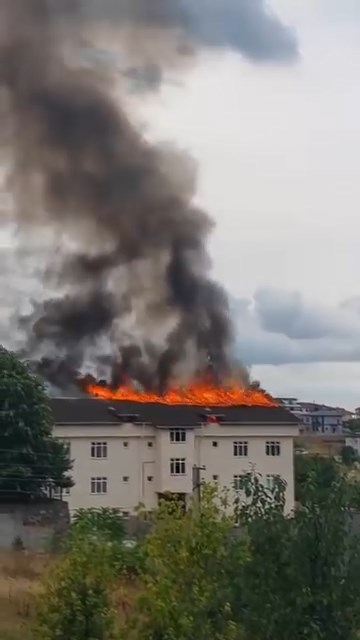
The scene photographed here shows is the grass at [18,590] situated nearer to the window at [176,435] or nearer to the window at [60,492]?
the window at [60,492]

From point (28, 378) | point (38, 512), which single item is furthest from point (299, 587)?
point (28, 378)

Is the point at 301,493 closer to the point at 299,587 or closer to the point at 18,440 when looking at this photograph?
the point at 299,587

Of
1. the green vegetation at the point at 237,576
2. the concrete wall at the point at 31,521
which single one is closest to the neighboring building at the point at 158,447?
the concrete wall at the point at 31,521

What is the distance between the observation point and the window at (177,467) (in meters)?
60.7

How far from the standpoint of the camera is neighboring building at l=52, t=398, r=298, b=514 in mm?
59250

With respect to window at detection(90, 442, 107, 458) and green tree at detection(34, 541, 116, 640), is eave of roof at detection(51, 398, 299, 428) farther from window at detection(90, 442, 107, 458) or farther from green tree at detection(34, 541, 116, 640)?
green tree at detection(34, 541, 116, 640)

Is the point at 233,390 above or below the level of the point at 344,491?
above

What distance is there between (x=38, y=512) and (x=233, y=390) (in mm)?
26352

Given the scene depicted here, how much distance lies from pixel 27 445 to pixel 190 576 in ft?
120

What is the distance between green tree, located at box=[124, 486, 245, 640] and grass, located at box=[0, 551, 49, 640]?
4491mm

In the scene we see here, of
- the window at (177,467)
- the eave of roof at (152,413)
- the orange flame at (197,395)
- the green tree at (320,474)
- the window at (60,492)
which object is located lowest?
the green tree at (320,474)

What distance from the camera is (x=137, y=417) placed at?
6138 cm

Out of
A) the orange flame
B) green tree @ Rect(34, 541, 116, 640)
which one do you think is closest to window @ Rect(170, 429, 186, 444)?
the orange flame

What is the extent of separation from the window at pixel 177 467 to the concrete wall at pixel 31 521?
27.2 feet
